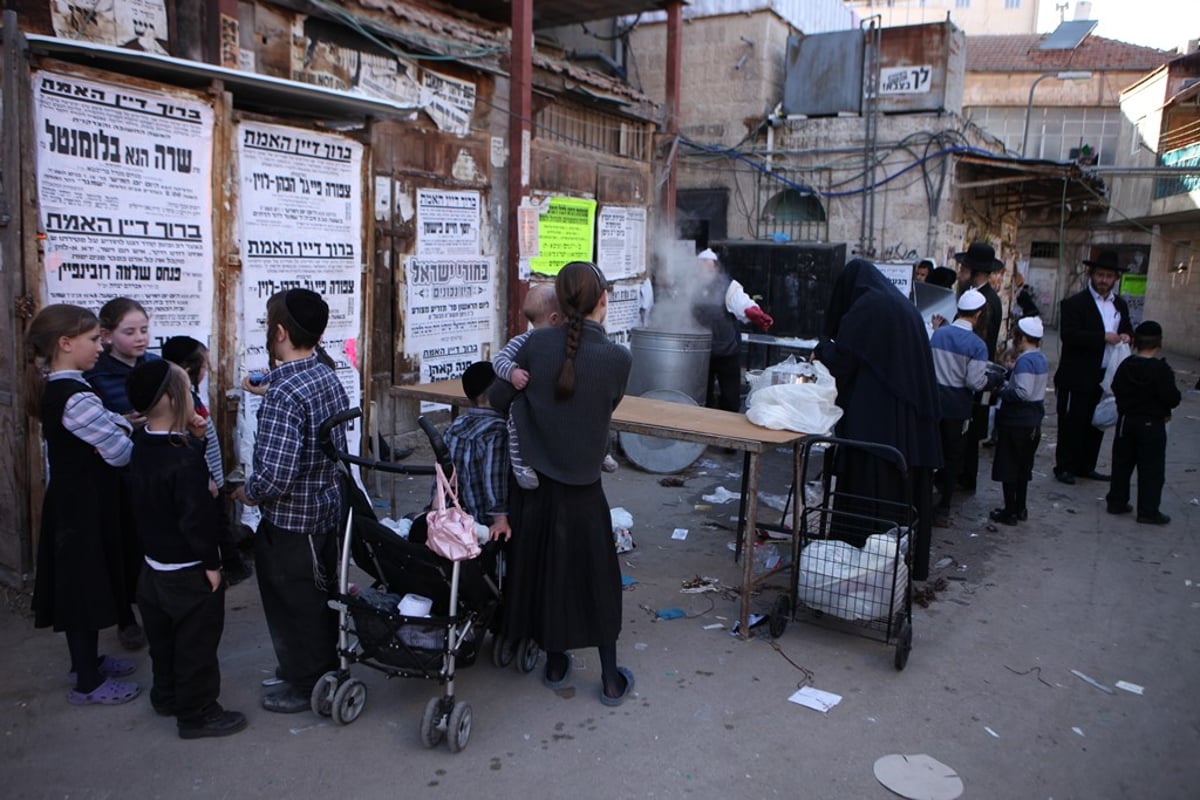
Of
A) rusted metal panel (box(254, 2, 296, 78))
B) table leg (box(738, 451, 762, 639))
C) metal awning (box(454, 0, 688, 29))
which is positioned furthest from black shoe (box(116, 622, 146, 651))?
metal awning (box(454, 0, 688, 29))

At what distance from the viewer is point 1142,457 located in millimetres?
6664

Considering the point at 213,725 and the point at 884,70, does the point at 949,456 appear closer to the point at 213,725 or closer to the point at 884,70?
the point at 213,725

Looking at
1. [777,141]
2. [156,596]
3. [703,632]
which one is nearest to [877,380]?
[703,632]

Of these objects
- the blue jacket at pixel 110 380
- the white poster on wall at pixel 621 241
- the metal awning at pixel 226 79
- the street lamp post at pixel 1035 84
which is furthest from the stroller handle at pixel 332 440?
the street lamp post at pixel 1035 84

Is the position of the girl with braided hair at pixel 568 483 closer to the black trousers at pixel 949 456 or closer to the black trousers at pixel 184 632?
the black trousers at pixel 184 632

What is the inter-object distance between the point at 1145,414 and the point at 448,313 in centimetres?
580

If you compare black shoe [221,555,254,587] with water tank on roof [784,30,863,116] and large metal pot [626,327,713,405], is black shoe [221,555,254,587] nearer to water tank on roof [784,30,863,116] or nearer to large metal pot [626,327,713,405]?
large metal pot [626,327,713,405]

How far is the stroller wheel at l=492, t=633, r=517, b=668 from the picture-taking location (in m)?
3.99

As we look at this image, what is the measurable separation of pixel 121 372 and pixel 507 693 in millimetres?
2346

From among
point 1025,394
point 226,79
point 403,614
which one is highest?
point 226,79

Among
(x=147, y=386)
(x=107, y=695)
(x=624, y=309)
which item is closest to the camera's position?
→ (x=147, y=386)

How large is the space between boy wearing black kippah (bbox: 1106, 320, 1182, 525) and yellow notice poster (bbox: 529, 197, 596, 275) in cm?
501

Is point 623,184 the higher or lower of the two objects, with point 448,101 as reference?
lower

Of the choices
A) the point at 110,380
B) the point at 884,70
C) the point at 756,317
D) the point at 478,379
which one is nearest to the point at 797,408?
the point at 478,379
